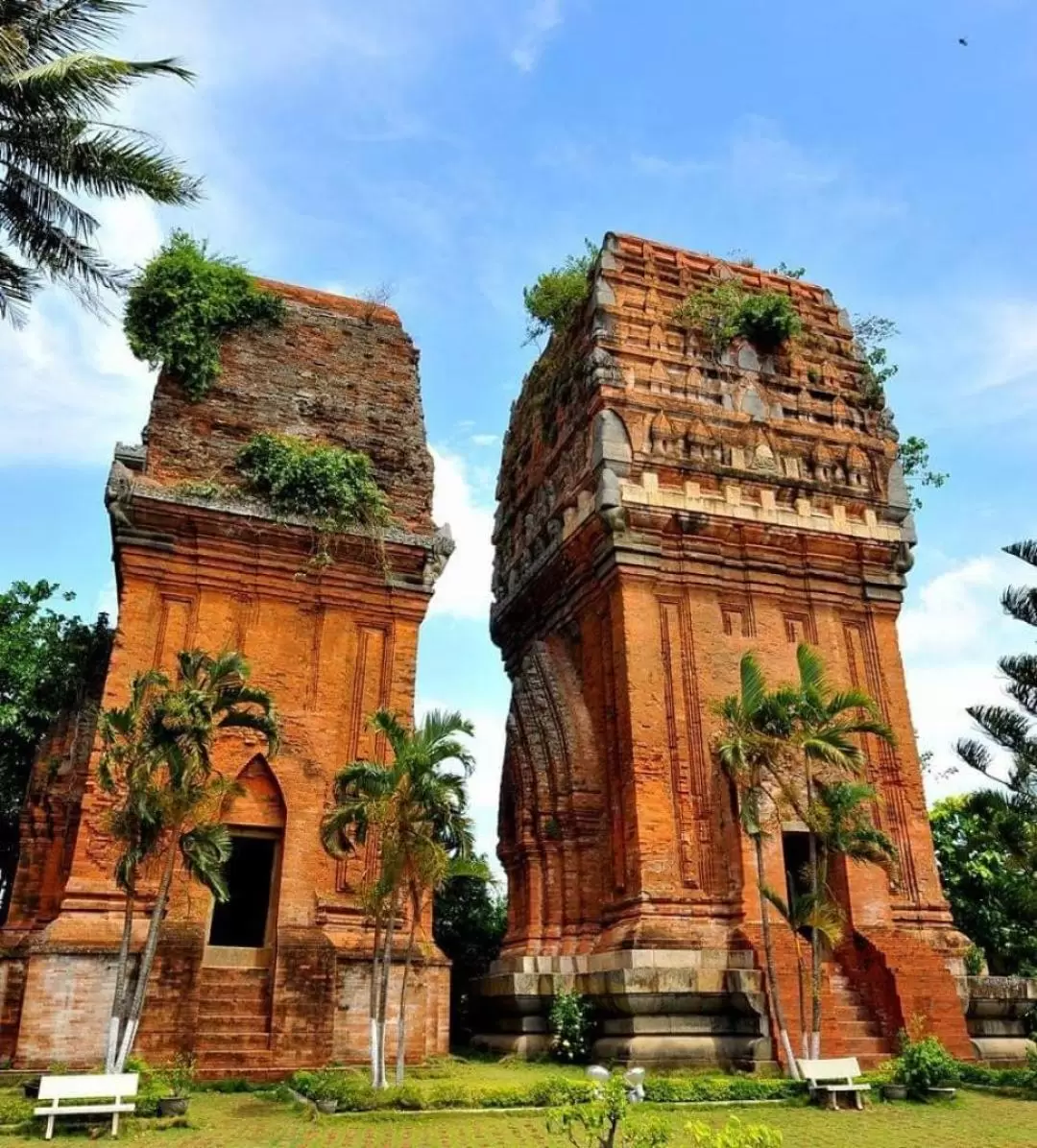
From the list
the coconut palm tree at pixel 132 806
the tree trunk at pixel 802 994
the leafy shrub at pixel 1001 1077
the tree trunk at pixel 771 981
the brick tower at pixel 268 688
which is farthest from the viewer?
the tree trunk at pixel 802 994

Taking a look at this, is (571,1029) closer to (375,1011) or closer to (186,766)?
(375,1011)

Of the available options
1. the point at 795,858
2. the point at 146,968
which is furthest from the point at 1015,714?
the point at 146,968

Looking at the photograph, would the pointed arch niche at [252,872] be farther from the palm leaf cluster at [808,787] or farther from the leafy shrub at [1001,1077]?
the leafy shrub at [1001,1077]

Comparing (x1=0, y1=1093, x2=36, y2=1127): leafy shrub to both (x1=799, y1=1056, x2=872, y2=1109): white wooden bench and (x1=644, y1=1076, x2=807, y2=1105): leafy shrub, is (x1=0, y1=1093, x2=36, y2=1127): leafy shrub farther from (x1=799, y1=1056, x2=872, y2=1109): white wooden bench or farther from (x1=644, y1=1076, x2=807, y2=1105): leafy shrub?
(x1=799, y1=1056, x2=872, y2=1109): white wooden bench

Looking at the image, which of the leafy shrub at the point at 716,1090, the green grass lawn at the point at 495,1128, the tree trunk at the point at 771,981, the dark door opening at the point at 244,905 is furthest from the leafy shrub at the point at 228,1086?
the tree trunk at the point at 771,981

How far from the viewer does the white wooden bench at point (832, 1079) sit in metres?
10.4

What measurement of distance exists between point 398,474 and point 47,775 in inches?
256

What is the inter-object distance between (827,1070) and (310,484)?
9.73 m

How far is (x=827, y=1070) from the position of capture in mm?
10477

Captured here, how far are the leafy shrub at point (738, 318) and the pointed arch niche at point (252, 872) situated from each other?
1113 centimetres

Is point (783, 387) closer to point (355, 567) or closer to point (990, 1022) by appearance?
point (355, 567)

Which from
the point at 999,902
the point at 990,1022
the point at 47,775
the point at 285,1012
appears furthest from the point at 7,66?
the point at 999,902

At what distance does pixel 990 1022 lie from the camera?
46.4ft

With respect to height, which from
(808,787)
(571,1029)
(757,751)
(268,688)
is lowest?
(571,1029)
